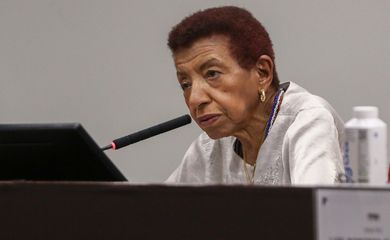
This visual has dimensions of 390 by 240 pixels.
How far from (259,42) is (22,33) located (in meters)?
1.36

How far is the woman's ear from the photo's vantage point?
1.98 m

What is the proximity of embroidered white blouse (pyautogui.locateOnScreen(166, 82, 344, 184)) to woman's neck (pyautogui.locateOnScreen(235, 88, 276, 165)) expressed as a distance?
37 millimetres

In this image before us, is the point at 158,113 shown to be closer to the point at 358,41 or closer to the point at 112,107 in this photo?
Answer: the point at 112,107

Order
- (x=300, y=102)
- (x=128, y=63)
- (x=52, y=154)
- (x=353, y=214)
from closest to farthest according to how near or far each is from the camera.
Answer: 1. (x=353, y=214)
2. (x=52, y=154)
3. (x=300, y=102)
4. (x=128, y=63)

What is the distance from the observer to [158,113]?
9.80 ft

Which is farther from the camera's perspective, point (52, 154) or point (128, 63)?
point (128, 63)

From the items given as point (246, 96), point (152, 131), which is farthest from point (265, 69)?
point (152, 131)

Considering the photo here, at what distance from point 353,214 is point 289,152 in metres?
0.88

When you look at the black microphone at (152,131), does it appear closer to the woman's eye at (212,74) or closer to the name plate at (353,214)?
the woman's eye at (212,74)

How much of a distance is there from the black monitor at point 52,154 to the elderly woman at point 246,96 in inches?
21.3

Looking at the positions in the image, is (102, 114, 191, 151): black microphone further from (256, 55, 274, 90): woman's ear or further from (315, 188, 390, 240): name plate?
(315, 188, 390, 240): name plate

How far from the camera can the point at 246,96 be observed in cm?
196

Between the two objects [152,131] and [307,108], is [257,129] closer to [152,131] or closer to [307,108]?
[307,108]

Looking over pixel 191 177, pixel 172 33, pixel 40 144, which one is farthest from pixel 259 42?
pixel 40 144
